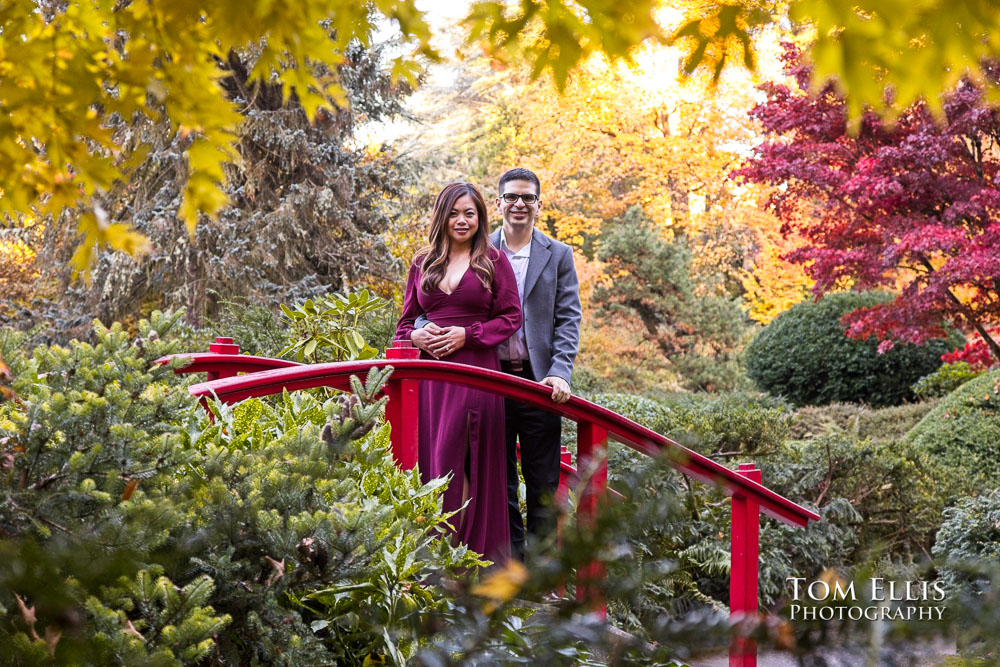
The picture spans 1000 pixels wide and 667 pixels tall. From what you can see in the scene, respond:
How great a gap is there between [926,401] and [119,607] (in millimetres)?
11053

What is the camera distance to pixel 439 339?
3.55 metres

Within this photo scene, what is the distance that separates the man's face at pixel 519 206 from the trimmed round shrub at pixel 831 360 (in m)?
8.66

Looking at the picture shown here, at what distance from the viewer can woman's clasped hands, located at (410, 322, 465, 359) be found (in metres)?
3.55

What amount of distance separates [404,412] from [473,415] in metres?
0.75

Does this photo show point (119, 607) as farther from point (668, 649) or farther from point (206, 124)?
point (668, 649)

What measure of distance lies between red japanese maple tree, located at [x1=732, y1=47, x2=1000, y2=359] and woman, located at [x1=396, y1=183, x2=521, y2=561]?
5.30 m

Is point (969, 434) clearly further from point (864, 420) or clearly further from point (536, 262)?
point (536, 262)

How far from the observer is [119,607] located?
1406mm

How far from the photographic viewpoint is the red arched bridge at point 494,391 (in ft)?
7.93

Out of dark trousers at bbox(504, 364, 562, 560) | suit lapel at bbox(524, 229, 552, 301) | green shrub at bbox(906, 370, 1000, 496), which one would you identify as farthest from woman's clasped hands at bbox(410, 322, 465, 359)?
green shrub at bbox(906, 370, 1000, 496)

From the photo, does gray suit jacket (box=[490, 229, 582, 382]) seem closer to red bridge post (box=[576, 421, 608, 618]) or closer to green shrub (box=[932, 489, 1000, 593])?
green shrub (box=[932, 489, 1000, 593])

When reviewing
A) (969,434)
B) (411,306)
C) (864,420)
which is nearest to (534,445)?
(411,306)

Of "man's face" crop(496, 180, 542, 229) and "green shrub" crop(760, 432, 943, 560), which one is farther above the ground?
"man's face" crop(496, 180, 542, 229)

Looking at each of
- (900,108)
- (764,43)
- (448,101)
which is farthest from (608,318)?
(448,101)
